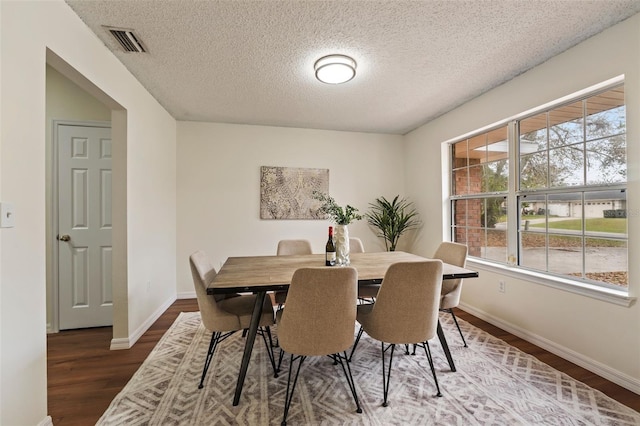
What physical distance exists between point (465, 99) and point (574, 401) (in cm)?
289

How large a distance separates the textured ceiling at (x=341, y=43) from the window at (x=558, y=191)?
55 cm

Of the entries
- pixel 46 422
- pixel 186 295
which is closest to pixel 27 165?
pixel 46 422

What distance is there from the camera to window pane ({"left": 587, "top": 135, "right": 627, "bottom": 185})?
6.50 feet

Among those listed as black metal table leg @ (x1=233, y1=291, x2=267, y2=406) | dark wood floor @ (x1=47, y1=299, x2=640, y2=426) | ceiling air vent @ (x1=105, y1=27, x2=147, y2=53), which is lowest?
dark wood floor @ (x1=47, y1=299, x2=640, y2=426)

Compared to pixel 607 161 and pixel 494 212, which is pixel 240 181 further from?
pixel 607 161

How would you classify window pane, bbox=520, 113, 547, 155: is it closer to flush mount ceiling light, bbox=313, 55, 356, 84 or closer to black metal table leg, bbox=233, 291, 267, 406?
flush mount ceiling light, bbox=313, 55, 356, 84

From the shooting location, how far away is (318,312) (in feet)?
4.96

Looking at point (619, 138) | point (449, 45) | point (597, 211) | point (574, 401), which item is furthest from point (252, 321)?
point (619, 138)

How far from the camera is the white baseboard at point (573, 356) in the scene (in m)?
1.85

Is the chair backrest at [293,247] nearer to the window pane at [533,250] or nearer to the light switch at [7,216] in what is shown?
the light switch at [7,216]

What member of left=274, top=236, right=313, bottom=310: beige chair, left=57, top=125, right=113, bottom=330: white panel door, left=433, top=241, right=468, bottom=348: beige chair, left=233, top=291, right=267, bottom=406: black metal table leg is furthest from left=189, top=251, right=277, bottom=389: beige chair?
left=57, top=125, right=113, bottom=330: white panel door

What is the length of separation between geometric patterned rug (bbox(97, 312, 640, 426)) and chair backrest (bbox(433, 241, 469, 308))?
0.45m

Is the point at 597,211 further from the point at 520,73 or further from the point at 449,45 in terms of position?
the point at 449,45

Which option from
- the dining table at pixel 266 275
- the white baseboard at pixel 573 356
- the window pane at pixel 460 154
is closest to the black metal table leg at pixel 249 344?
the dining table at pixel 266 275
